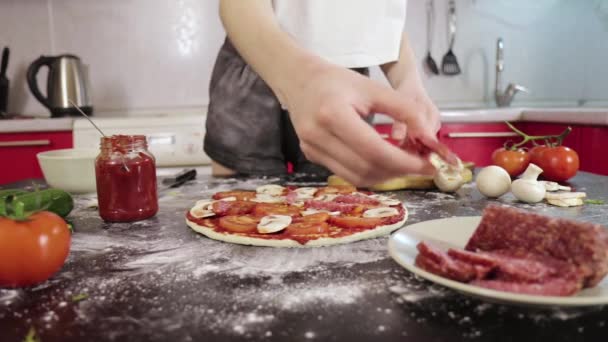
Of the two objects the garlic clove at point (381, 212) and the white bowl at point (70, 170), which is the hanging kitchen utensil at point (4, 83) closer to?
the white bowl at point (70, 170)

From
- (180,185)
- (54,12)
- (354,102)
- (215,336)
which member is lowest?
(180,185)

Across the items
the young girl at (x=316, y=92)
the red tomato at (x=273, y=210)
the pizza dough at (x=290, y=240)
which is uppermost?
the young girl at (x=316, y=92)

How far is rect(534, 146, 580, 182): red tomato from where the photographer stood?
1381 mm

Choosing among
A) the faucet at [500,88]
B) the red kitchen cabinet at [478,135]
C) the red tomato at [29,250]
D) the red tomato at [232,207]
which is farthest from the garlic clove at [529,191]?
the faucet at [500,88]

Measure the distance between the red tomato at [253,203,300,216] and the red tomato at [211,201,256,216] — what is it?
17 mm

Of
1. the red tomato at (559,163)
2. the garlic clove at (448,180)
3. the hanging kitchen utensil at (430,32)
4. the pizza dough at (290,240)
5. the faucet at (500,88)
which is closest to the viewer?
the pizza dough at (290,240)

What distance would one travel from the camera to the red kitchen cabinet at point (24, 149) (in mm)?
2480

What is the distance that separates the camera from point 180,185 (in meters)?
1.46

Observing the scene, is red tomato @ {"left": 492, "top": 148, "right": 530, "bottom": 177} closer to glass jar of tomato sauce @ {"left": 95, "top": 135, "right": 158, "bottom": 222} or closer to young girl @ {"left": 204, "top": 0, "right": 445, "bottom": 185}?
young girl @ {"left": 204, "top": 0, "right": 445, "bottom": 185}

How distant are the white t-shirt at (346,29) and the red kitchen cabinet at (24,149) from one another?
1.56m

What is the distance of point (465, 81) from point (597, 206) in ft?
7.27

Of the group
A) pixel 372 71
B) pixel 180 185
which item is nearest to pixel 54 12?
pixel 372 71

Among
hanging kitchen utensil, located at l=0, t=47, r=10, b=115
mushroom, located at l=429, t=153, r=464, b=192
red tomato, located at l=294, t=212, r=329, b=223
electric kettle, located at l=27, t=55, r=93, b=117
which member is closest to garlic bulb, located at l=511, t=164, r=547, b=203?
mushroom, located at l=429, t=153, r=464, b=192

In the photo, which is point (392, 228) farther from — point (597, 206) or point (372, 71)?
point (372, 71)
